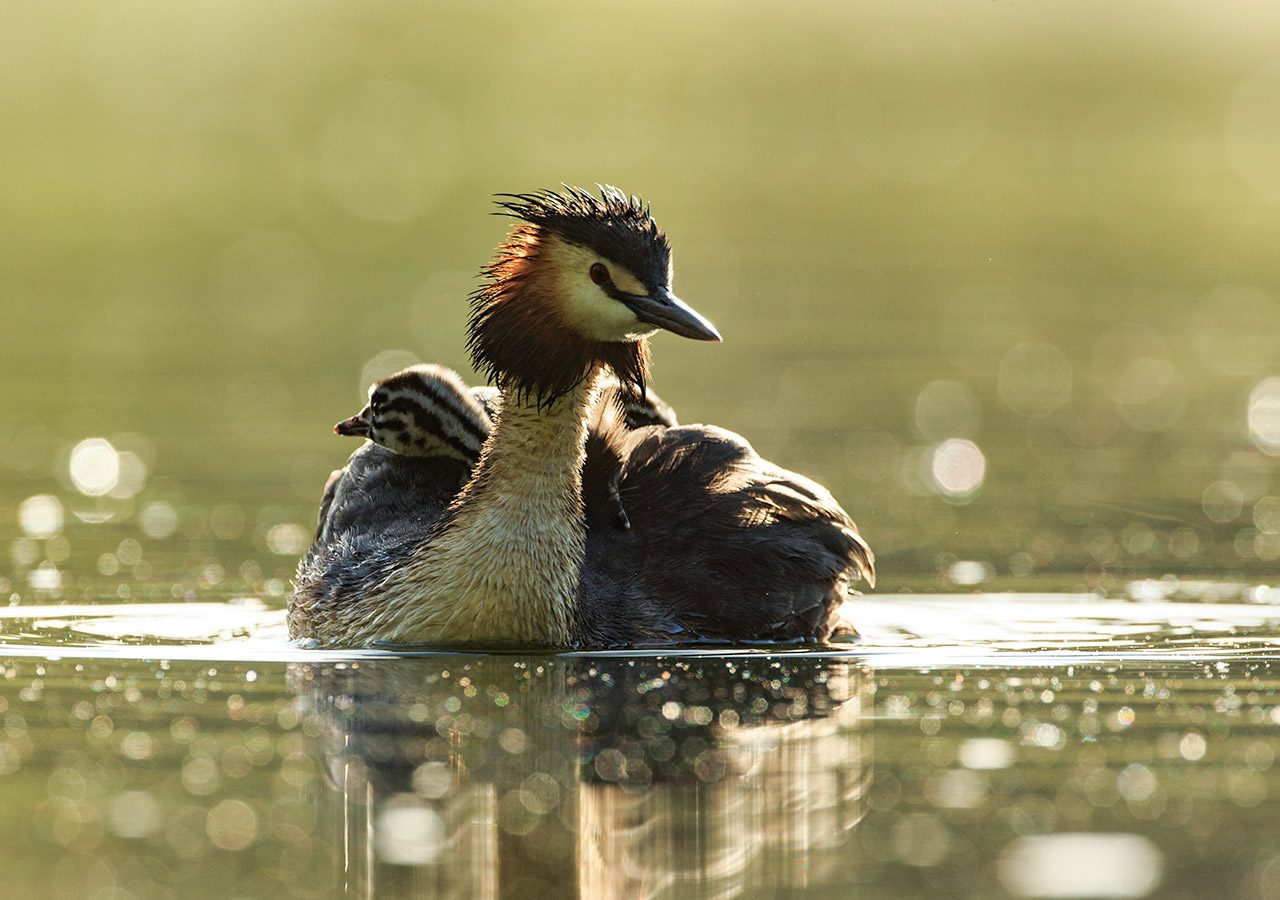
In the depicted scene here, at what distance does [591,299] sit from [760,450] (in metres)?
5.68

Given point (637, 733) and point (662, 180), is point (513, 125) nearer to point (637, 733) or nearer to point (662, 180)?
point (662, 180)

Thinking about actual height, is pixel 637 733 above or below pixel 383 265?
below

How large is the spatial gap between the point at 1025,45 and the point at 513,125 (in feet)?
67.4

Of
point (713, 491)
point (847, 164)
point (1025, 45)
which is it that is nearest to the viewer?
point (713, 491)

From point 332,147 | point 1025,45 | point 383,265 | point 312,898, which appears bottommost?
point 312,898

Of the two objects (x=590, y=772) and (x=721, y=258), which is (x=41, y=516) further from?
(x=721, y=258)

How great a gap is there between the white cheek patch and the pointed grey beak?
0.06 metres

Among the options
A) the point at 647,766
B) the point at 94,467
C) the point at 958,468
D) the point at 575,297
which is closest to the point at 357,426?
the point at 575,297

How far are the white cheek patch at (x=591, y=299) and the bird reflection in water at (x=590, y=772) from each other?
152cm

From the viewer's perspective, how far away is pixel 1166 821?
7.86m

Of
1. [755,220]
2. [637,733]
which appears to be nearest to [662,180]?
[755,220]

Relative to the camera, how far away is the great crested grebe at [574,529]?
35.9 ft

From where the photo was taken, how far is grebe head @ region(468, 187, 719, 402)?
10.8 meters

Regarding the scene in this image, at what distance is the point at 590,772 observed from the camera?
8508 mm
